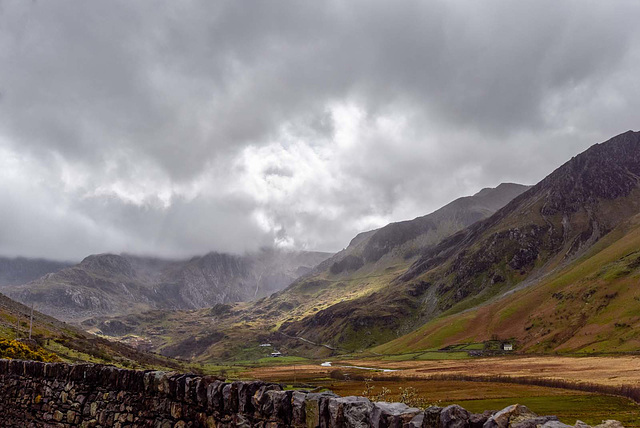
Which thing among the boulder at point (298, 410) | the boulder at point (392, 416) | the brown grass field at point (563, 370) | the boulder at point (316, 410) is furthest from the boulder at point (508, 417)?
the brown grass field at point (563, 370)

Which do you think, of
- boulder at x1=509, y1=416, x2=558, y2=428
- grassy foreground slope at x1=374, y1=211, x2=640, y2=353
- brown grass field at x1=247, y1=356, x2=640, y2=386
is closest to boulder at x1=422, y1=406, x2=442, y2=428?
boulder at x1=509, y1=416, x2=558, y2=428

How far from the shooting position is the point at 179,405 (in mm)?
10094

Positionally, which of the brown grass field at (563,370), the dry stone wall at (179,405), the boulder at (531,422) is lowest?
the brown grass field at (563,370)

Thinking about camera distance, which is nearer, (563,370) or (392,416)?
(392,416)

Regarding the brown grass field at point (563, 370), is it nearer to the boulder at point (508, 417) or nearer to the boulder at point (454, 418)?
the boulder at point (508, 417)

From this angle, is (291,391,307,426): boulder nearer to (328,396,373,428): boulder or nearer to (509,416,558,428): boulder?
(328,396,373,428): boulder

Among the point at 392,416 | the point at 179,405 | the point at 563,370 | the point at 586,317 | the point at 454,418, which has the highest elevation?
the point at 454,418

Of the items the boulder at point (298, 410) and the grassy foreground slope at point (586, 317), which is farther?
the grassy foreground slope at point (586, 317)

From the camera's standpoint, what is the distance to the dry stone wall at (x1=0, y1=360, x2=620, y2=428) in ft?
21.7

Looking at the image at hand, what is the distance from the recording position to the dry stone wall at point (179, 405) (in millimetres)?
6625

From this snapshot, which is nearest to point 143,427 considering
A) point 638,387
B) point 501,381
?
point 638,387

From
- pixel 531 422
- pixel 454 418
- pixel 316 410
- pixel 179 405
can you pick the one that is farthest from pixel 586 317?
pixel 179 405

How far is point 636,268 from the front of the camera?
167750mm

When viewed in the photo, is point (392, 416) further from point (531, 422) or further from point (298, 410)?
point (531, 422)
